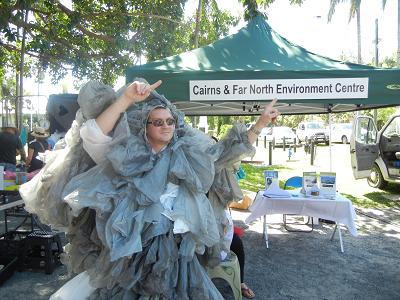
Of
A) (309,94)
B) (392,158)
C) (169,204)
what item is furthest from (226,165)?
(392,158)

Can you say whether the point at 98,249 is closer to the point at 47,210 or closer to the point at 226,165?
the point at 47,210

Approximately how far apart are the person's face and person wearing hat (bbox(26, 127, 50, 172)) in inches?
213

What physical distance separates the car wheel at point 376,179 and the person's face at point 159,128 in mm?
8855

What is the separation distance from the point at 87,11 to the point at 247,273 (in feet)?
25.4

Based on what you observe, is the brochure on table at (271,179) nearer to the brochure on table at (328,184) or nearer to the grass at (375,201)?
the brochure on table at (328,184)

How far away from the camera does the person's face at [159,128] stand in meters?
2.14

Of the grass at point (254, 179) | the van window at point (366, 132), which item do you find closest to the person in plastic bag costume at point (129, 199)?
the grass at point (254, 179)

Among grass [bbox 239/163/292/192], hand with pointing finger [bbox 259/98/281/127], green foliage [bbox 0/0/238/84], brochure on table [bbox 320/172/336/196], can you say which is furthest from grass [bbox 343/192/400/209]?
hand with pointing finger [bbox 259/98/281/127]

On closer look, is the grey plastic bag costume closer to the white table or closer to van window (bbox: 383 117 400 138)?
the white table

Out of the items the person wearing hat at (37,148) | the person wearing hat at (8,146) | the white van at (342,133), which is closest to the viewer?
the person wearing hat at (37,148)

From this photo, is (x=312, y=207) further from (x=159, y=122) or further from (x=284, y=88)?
(x=159, y=122)

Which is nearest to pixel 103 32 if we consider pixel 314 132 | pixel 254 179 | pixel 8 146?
pixel 8 146

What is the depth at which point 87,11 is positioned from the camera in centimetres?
963

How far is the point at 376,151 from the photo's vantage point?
945cm
